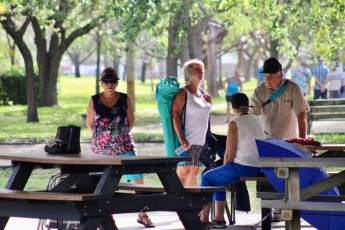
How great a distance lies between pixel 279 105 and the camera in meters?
11.4

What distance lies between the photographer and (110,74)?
11000mm

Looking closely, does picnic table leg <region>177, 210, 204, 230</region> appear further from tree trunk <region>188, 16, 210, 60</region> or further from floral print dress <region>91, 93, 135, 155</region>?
tree trunk <region>188, 16, 210, 60</region>

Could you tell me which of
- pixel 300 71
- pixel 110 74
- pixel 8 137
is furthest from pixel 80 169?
pixel 300 71

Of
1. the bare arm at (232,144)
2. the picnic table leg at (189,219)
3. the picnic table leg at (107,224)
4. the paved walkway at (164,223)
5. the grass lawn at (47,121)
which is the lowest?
the grass lawn at (47,121)

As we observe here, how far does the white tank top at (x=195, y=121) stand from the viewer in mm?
11305

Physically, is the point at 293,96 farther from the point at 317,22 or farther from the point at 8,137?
the point at 8,137

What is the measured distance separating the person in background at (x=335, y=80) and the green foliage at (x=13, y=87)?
44.3 feet

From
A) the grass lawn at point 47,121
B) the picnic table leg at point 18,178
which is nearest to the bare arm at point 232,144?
the picnic table leg at point 18,178

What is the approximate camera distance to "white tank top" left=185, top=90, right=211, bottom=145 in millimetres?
11305

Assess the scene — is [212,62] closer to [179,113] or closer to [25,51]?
[25,51]

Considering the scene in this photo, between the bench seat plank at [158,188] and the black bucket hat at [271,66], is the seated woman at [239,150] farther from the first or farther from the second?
the bench seat plank at [158,188]

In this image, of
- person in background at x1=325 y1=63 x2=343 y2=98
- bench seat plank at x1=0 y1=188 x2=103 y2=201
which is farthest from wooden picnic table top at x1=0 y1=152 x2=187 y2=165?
person in background at x1=325 y1=63 x2=343 y2=98

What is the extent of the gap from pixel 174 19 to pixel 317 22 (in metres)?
3.09

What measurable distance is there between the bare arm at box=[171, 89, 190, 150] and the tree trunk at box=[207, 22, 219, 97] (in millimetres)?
36736
